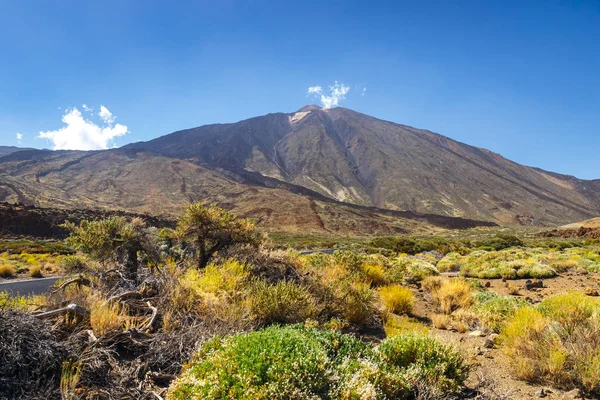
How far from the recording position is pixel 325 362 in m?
3.40

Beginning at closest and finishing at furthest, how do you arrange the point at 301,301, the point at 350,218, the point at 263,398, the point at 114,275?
1. the point at 263,398
2. the point at 301,301
3. the point at 114,275
4. the point at 350,218

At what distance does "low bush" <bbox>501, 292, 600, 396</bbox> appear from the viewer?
395 centimetres

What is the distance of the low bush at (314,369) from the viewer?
9.84ft

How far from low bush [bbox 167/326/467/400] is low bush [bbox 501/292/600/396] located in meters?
1.07

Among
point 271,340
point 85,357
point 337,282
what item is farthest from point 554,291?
point 85,357

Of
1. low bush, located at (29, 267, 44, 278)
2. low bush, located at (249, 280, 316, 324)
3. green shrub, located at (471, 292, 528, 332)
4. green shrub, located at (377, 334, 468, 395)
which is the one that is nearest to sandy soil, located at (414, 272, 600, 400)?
green shrub, located at (377, 334, 468, 395)

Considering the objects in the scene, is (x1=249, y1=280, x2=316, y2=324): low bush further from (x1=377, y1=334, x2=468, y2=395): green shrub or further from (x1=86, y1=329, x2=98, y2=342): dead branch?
(x1=86, y1=329, x2=98, y2=342): dead branch

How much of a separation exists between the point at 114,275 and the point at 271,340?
4663 mm

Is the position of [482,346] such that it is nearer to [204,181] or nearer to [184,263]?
[184,263]

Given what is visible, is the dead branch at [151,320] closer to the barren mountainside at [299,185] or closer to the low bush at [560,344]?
the low bush at [560,344]

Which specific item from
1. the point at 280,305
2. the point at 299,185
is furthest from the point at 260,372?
the point at 299,185

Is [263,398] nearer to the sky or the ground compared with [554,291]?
nearer to the sky

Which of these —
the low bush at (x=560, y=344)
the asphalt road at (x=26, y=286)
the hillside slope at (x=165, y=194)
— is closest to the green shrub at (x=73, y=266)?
the asphalt road at (x=26, y=286)

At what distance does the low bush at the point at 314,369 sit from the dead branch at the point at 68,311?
1736 millimetres
